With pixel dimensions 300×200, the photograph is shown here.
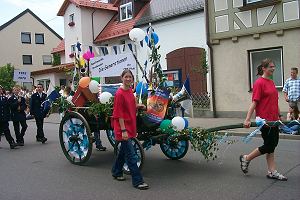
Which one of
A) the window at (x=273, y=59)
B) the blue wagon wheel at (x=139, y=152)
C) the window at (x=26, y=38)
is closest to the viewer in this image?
the blue wagon wheel at (x=139, y=152)

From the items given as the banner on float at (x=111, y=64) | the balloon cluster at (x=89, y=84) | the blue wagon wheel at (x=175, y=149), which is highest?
the banner on float at (x=111, y=64)

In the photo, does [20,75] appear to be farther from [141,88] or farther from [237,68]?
[141,88]

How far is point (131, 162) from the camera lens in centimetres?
586

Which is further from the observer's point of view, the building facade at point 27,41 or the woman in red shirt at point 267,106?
the building facade at point 27,41

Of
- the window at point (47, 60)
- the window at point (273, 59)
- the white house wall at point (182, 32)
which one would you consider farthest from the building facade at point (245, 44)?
the window at point (47, 60)

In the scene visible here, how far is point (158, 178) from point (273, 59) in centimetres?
944

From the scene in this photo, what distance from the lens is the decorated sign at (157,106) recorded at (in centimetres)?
661

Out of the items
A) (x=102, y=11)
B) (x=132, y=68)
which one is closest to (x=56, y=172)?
(x=132, y=68)

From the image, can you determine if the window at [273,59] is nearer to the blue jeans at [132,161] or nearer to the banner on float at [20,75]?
the blue jeans at [132,161]

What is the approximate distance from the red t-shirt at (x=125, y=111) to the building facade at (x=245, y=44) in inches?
354

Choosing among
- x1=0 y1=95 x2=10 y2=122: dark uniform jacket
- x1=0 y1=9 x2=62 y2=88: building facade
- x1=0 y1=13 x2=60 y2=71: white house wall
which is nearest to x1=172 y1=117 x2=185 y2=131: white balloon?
x1=0 y1=95 x2=10 y2=122: dark uniform jacket

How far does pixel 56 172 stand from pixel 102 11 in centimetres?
2334

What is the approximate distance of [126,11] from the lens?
87.9 ft

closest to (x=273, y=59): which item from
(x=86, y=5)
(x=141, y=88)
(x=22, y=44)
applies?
(x=141, y=88)
